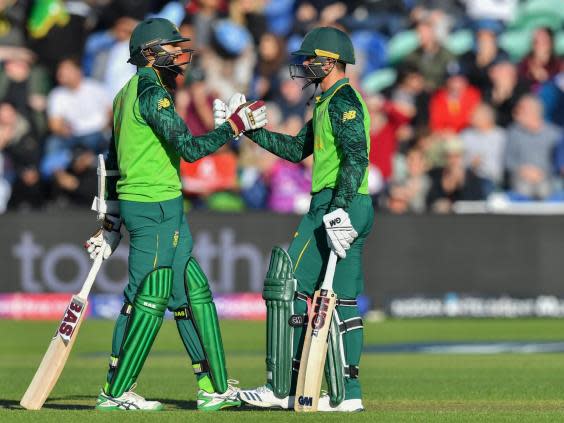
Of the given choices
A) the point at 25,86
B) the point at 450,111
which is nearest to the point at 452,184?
the point at 450,111

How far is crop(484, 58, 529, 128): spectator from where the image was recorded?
18.4 m

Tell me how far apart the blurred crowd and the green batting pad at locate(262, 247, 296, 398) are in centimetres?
867

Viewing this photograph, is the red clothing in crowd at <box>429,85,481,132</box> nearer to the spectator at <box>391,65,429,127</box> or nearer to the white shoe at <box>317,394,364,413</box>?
the spectator at <box>391,65,429,127</box>

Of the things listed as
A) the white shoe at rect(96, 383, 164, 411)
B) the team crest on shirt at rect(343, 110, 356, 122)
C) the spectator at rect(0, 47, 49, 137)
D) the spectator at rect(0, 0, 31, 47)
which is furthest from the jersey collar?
the spectator at rect(0, 0, 31, 47)

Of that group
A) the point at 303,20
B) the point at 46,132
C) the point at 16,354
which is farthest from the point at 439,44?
the point at 16,354

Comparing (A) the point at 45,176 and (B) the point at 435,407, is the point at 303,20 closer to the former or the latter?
(A) the point at 45,176

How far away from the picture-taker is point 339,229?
25.8 feet

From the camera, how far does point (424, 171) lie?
17.4 m

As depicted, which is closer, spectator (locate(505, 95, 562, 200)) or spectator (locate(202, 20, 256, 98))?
spectator (locate(505, 95, 562, 200))

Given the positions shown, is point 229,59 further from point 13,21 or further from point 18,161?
point 18,161

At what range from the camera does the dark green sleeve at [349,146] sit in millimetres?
7918

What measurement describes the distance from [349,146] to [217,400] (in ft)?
5.54

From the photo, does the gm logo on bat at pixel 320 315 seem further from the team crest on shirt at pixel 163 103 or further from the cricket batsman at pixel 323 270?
the team crest on shirt at pixel 163 103

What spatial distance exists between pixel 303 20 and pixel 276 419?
11.6m
